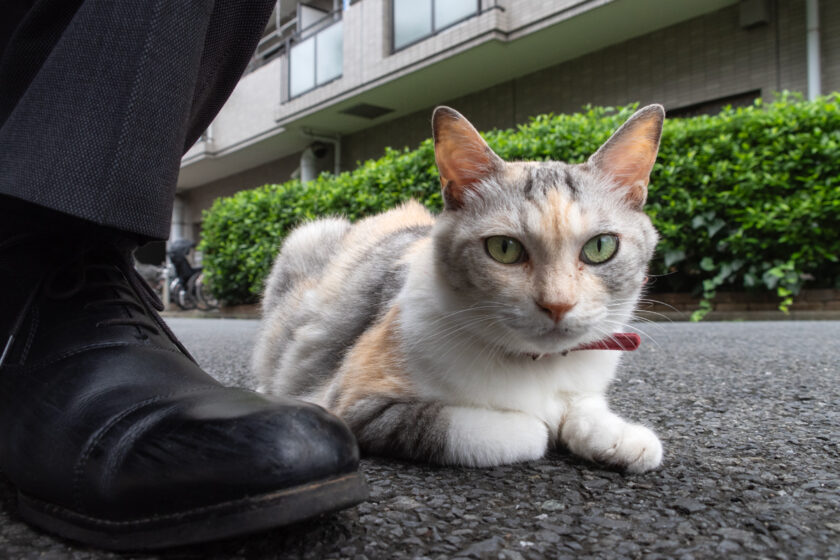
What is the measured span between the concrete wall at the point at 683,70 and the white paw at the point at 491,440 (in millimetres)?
8775

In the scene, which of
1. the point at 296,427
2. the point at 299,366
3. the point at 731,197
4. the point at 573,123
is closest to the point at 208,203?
the point at 573,123

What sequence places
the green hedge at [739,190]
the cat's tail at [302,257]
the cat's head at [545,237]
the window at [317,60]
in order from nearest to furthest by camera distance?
the cat's head at [545,237]
the cat's tail at [302,257]
the green hedge at [739,190]
the window at [317,60]

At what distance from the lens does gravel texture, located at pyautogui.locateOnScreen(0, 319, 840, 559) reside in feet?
3.05

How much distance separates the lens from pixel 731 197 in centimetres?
625

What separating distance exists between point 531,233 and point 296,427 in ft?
2.64

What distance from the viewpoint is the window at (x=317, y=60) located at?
1388 centimetres

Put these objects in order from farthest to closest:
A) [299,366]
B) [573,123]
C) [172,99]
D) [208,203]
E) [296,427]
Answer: [208,203]
[573,123]
[299,366]
[172,99]
[296,427]

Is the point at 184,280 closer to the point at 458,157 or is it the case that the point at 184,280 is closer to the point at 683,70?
the point at 683,70

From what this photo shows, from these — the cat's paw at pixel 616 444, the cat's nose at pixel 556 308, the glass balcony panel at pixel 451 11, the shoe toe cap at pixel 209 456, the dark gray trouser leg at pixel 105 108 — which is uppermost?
the glass balcony panel at pixel 451 11

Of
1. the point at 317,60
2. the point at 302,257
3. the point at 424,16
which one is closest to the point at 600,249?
the point at 302,257

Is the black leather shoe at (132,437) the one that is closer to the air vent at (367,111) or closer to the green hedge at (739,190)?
the green hedge at (739,190)

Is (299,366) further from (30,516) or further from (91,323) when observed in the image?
(30,516)

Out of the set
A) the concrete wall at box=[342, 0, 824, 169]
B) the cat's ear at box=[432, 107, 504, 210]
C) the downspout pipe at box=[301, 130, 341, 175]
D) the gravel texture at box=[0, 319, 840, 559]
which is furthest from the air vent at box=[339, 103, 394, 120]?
the gravel texture at box=[0, 319, 840, 559]

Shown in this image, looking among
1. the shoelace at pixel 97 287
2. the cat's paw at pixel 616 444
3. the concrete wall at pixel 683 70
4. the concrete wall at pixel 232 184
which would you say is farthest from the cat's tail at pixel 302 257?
the concrete wall at pixel 232 184
